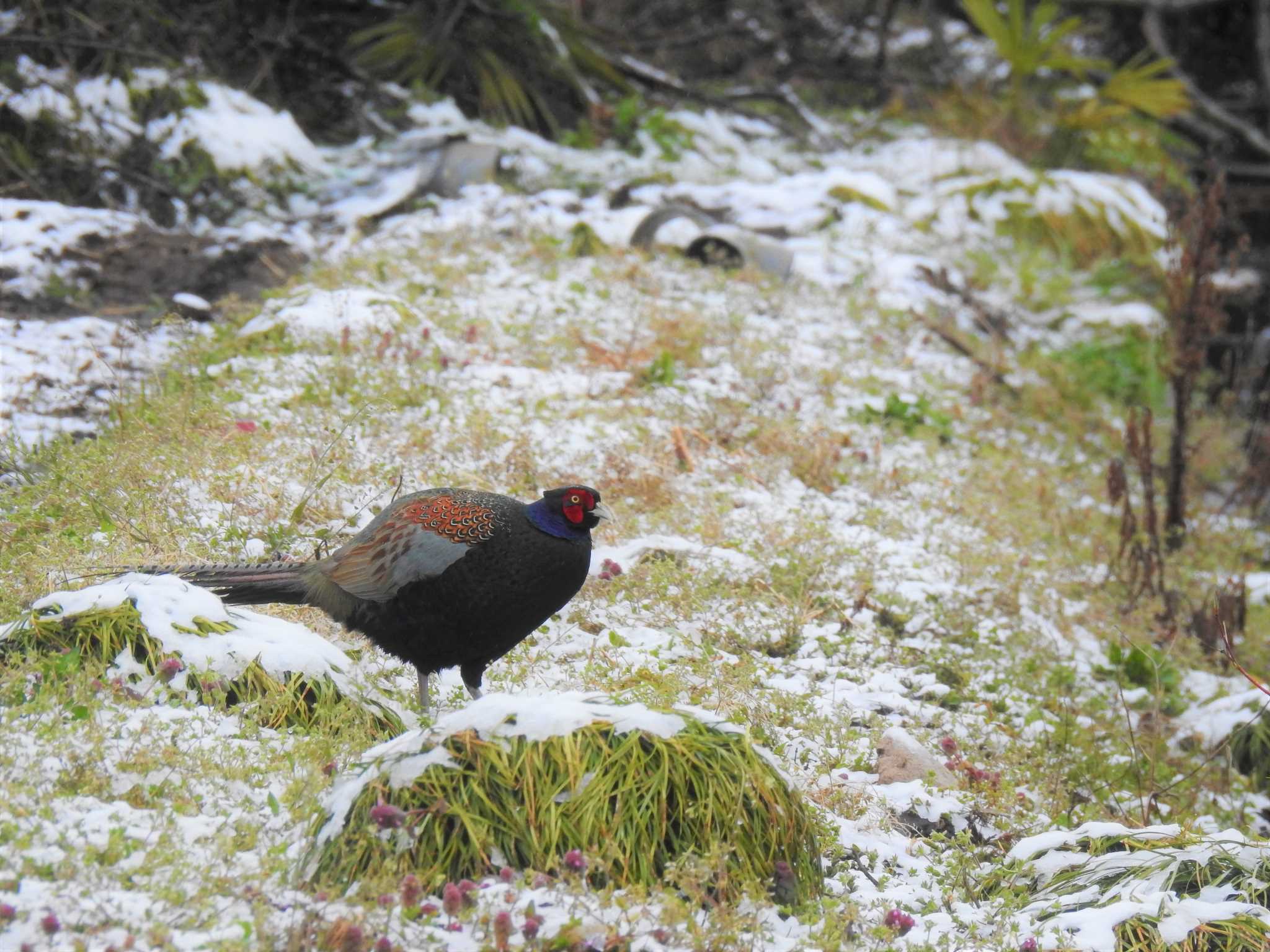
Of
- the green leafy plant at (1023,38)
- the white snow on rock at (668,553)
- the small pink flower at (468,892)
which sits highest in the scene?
the green leafy plant at (1023,38)

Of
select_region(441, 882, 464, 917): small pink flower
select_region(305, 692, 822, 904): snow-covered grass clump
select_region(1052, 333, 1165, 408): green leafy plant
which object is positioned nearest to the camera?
select_region(441, 882, 464, 917): small pink flower

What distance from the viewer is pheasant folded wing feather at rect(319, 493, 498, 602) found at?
355 cm

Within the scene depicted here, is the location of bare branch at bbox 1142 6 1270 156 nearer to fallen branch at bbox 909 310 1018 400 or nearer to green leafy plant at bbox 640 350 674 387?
fallen branch at bbox 909 310 1018 400

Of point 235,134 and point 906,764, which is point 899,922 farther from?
point 235,134

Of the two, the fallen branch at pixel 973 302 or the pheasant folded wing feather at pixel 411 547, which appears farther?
the fallen branch at pixel 973 302

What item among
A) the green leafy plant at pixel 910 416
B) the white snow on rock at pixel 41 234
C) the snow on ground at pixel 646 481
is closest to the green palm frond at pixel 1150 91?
the snow on ground at pixel 646 481

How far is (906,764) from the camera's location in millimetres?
3850

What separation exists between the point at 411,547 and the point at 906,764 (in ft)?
Result: 5.71

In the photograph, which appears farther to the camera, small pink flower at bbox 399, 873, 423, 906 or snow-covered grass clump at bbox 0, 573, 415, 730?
snow-covered grass clump at bbox 0, 573, 415, 730

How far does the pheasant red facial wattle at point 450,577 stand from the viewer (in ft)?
11.5

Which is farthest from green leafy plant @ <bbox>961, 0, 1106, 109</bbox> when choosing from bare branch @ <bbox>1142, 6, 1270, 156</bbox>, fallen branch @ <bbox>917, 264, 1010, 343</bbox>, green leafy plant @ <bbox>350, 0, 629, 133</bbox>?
green leafy plant @ <bbox>350, 0, 629, 133</bbox>

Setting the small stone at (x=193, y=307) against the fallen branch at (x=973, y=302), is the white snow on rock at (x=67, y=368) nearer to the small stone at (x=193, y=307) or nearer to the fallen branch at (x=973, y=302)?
the small stone at (x=193, y=307)

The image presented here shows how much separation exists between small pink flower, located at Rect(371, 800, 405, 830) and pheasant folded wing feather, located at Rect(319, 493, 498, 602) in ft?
3.16

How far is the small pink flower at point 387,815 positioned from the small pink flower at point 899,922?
1178mm
